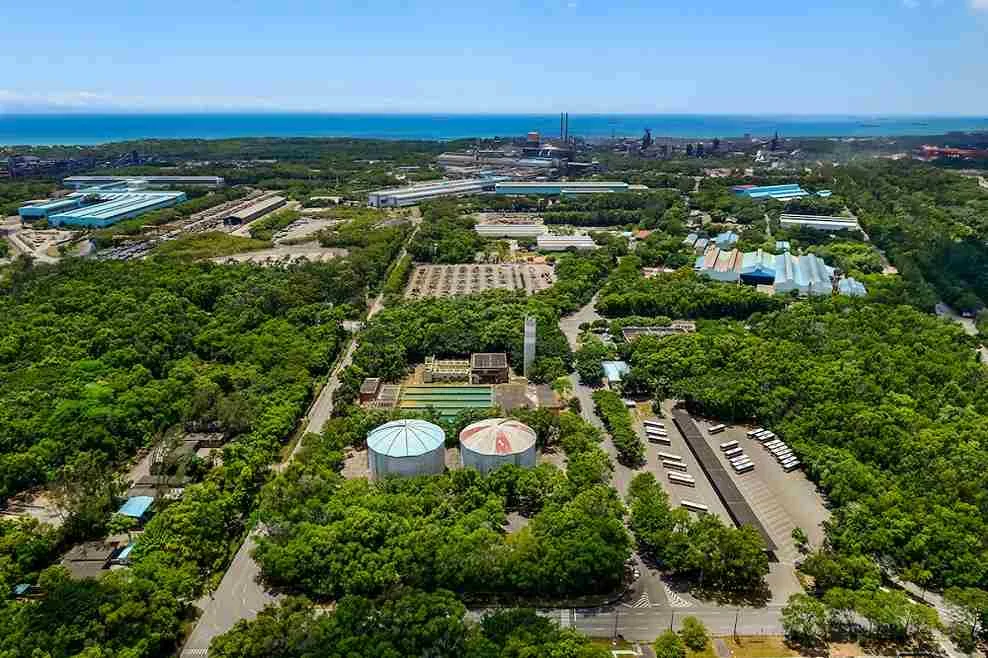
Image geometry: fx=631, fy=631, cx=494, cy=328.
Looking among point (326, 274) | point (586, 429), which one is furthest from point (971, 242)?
point (326, 274)

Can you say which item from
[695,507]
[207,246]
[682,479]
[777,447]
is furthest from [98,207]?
[777,447]

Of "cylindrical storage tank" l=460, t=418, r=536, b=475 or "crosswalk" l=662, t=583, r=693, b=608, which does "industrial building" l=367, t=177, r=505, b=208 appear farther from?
"crosswalk" l=662, t=583, r=693, b=608

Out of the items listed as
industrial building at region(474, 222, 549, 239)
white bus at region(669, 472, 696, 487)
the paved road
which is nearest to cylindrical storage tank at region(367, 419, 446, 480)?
the paved road

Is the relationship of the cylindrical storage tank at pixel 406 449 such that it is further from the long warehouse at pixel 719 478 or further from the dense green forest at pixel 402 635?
the long warehouse at pixel 719 478

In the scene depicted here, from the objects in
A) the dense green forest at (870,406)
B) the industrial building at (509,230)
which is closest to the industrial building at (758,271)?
the dense green forest at (870,406)

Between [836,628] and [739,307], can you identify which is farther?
[739,307]

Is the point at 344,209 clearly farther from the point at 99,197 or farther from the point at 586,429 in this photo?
the point at 586,429
